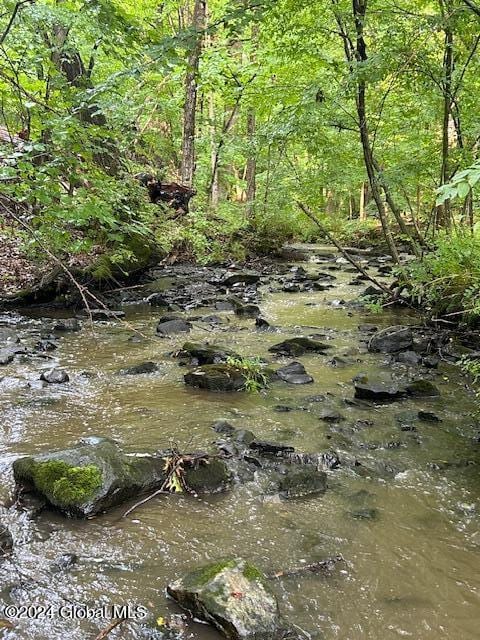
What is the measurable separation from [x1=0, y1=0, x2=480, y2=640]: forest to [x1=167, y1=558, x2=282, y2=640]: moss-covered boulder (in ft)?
0.05

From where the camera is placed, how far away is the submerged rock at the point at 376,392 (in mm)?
6590

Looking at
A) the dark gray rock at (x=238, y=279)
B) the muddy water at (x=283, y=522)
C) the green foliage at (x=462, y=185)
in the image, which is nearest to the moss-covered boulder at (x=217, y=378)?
the muddy water at (x=283, y=522)

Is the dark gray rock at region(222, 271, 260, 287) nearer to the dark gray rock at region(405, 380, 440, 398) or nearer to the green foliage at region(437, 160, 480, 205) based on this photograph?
the dark gray rock at region(405, 380, 440, 398)

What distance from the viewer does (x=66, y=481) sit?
12.8 ft

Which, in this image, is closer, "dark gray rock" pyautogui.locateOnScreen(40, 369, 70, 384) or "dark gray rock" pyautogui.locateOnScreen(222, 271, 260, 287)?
"dark gray rock" pyautogui.locateOnScreen(40, 369, 70, 384)

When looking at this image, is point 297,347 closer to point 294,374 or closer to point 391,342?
point 294,374

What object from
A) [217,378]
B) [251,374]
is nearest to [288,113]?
[251,374]

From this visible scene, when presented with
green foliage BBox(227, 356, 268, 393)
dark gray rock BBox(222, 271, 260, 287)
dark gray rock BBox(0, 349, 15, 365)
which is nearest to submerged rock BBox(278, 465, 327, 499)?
green foliage BBox(227, 356, 268, 393)

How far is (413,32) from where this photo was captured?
7.34 meters

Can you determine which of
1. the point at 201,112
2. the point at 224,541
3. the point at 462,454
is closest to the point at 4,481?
the point at 224,541

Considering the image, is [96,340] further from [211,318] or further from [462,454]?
[462,454]

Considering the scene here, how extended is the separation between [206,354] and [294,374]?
150cm

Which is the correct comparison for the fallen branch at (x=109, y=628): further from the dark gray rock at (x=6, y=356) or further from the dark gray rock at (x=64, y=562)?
the dark gray rock at (x=6, y=356)

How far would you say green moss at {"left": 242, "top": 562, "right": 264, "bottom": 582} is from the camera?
3035 millimetres
